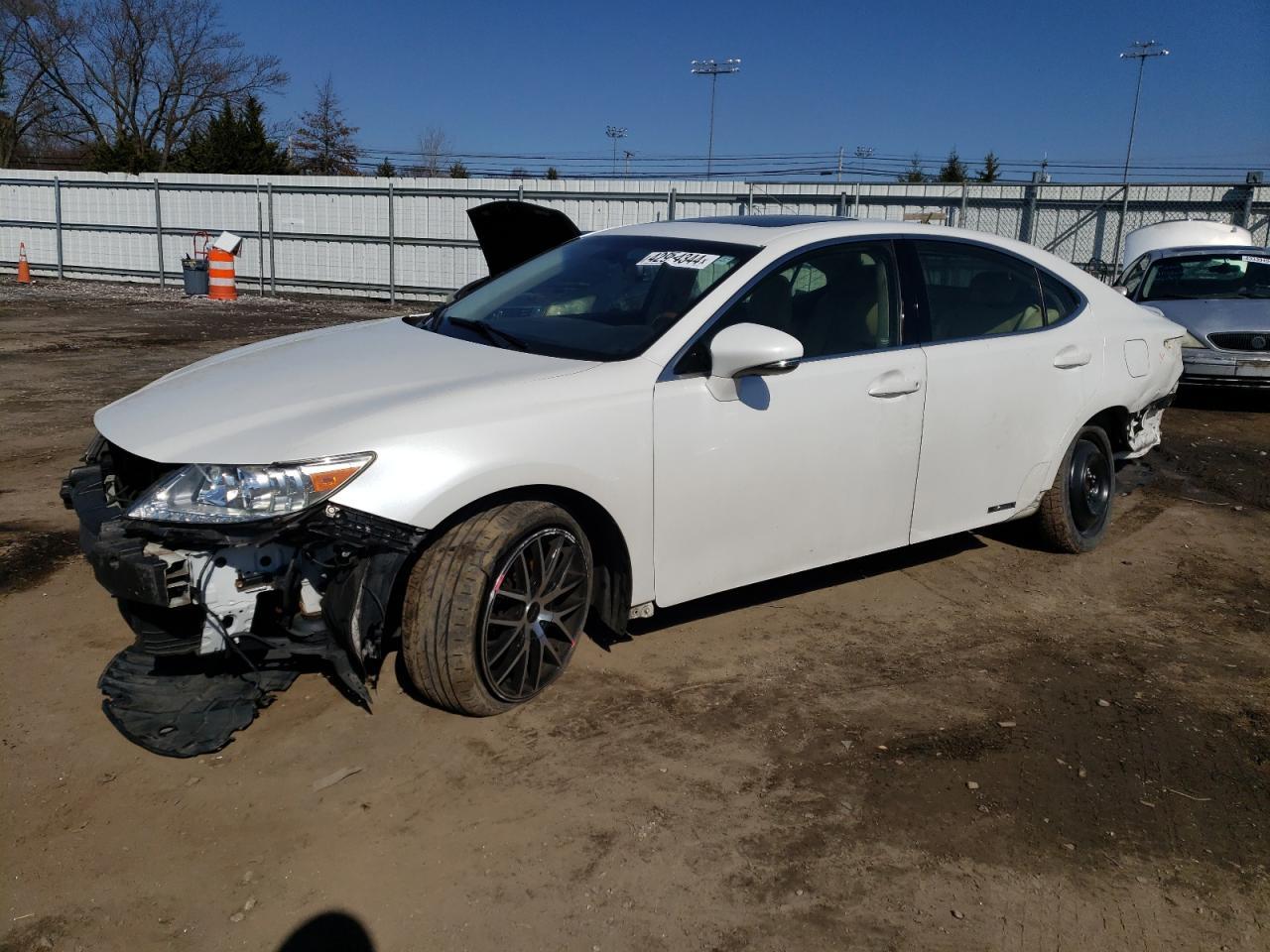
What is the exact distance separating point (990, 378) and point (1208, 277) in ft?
24.4

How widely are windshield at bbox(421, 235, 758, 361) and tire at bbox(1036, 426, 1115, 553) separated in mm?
2206

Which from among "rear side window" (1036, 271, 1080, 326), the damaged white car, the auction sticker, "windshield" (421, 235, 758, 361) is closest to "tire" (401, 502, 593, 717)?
the damaged white car

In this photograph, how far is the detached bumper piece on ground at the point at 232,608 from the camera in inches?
112

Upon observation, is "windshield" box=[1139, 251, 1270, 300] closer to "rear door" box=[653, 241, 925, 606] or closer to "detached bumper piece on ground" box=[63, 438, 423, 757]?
"rear door" box=[653, 241, 925, 606]

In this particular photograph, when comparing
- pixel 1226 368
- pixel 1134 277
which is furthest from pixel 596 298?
pixel 1134 277

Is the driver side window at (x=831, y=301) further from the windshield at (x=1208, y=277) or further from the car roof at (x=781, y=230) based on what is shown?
the windshield at (x=1208, y=277)

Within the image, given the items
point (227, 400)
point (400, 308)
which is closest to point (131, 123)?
point (400, 308)

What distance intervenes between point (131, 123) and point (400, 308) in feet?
107

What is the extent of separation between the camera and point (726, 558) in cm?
376

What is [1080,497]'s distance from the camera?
16.9 ft

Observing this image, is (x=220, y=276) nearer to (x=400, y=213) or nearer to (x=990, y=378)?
(x=400, y=213)

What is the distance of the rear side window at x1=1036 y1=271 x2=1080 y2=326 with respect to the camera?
4.87m

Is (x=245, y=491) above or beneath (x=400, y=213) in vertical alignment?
beneath

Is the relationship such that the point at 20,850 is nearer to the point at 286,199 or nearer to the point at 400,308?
the point at 400,308
